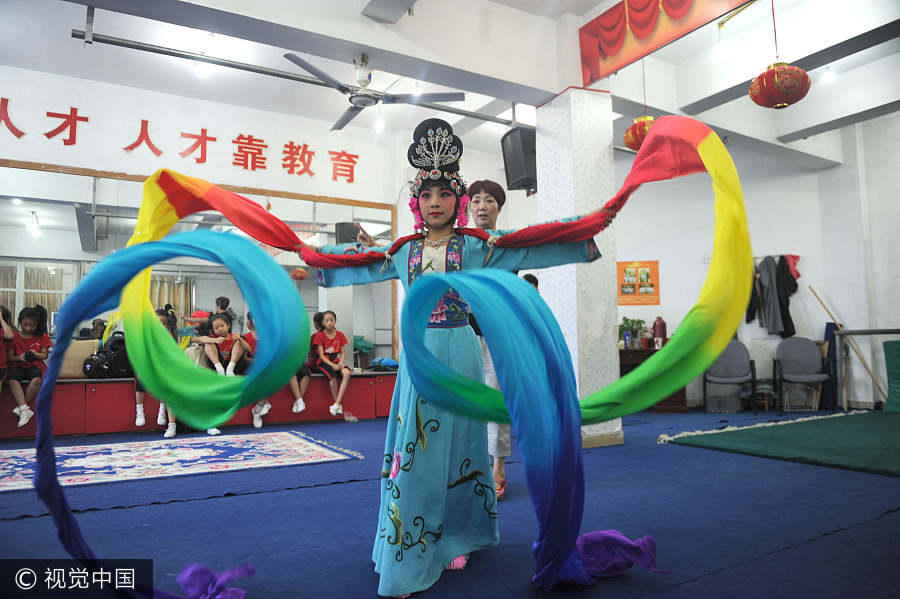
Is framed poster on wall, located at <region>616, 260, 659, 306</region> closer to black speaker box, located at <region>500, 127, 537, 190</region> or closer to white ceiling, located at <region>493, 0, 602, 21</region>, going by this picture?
black speaker box, located at <region>500, 127, 537, 190</region>

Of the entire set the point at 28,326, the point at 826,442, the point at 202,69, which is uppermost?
the point at 202,69

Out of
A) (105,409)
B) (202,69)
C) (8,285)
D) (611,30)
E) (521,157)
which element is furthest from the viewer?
(8,285)

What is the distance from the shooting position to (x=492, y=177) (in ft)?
32.2

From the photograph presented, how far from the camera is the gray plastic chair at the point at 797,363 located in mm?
7391

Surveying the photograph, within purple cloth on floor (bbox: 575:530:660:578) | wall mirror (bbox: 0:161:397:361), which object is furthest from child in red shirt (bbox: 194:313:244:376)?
purple cloth on floor (bbox: 575:530:660:578)

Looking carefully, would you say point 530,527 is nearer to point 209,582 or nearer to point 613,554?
point 613,554

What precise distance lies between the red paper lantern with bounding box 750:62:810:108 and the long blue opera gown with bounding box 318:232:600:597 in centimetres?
348

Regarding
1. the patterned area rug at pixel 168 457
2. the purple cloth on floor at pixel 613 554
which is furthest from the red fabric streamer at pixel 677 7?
the patterned area rug at pixel 168 457

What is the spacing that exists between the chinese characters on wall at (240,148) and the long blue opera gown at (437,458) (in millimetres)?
6403

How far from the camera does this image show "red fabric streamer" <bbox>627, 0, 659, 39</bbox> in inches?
178

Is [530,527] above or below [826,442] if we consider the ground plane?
above

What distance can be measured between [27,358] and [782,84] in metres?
7.39

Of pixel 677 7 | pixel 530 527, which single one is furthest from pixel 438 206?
pixel 677 7

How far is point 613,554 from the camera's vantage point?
2.01 meters
